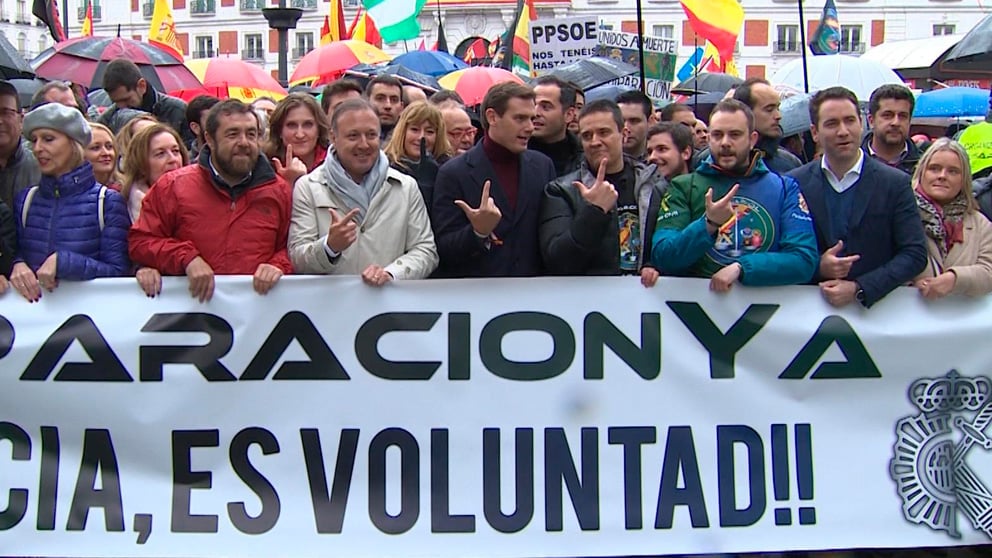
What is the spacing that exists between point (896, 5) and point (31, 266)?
6447 centimetres

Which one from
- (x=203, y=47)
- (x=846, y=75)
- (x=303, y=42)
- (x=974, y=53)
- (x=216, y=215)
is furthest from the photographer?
(x=203, y=47)

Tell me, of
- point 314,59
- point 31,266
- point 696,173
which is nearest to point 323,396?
point 31,266

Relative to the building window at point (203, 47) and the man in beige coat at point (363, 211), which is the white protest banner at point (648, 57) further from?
the building window at point (203, 47)

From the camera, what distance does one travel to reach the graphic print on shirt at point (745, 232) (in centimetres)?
487

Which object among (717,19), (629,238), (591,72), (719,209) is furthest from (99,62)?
(719,209)

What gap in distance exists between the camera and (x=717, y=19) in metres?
11.9

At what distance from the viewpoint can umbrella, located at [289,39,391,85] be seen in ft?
56.1

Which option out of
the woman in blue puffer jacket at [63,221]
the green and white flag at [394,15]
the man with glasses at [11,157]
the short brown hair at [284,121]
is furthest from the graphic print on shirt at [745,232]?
the green and white flag at [394,15]

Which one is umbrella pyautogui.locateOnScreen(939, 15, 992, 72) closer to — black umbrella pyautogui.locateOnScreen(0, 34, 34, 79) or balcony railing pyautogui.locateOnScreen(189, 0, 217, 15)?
black umbrella pyautogui.locateOnScreen(0, 34, 34, 79)

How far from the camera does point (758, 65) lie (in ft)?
210

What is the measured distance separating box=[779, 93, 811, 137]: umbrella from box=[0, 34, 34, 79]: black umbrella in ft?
15.4

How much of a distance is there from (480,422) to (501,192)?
Answer: 97 cm

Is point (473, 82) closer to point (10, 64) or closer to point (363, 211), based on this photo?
point (10, 64)

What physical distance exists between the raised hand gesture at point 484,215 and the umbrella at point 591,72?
5.27 meters
